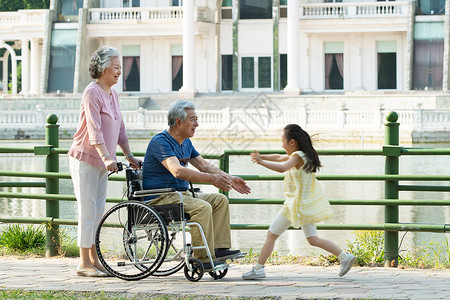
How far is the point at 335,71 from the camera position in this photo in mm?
43875

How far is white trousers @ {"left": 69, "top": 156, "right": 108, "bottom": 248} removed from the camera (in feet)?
22.8

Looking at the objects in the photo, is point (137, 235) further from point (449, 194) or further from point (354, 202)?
point (449, 194)

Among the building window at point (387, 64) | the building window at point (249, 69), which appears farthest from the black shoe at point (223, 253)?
the building window at point (249, 69)

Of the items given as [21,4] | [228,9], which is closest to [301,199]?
[228,9]

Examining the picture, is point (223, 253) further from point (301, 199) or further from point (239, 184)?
point (301, 199)

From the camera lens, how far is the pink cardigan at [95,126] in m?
6.80

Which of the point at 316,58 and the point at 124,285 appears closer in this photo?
the point at 124,285

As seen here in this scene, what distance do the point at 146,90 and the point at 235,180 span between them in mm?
40215

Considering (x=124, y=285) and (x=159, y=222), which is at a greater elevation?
(x=159, y=222)

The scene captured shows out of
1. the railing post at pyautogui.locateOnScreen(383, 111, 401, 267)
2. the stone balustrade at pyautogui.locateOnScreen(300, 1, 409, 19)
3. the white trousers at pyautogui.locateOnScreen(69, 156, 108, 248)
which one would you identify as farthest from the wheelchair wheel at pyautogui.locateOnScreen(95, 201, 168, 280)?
the stone balustrade at pyautogui.locateOnScreen(300, 1, 409, 19)

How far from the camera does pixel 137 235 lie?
22.5ft

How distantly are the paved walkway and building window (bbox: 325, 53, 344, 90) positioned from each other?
121 ft

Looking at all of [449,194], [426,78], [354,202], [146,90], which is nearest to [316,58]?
[426,78]

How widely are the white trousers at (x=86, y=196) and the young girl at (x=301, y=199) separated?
1.35m
